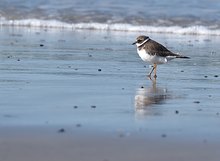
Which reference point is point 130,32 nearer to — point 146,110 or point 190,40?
point 190,40

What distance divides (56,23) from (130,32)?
2.11 meters

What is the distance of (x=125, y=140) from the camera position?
522cm

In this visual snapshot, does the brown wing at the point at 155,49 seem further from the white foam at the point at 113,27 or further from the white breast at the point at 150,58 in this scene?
the white foam at the point at 113,27

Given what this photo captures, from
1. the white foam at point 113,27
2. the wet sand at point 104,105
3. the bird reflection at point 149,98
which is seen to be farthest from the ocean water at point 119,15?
the bird reflection at point 149,98

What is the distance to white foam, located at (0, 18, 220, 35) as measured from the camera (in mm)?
15547

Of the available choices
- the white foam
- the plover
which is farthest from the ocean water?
the plover

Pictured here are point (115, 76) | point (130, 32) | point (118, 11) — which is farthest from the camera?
point (118, 11)

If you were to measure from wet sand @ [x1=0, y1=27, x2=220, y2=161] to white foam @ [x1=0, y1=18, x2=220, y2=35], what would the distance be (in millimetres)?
3870

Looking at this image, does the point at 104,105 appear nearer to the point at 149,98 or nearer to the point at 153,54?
the point at 149,98

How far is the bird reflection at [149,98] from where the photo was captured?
20.8ft

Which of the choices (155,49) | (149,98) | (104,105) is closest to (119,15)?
(155,49)

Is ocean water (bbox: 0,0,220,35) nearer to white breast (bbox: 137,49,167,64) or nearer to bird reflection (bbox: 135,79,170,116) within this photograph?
white breast (bbox: 137,49,167,64)

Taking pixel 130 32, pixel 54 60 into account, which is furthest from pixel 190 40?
pixel 54 60

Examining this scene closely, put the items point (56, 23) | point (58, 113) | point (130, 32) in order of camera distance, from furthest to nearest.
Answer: point (56, 23)
point (130, 32)
point (58, 113)
